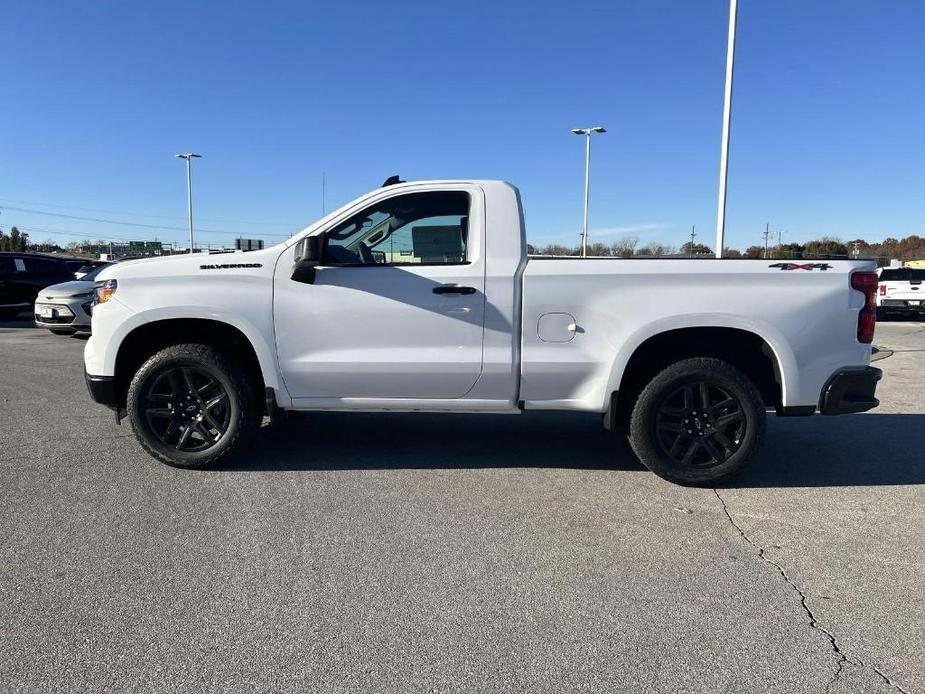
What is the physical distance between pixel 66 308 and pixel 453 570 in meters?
11.6

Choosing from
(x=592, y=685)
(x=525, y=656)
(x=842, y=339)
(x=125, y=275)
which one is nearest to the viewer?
(x=592, y=685)

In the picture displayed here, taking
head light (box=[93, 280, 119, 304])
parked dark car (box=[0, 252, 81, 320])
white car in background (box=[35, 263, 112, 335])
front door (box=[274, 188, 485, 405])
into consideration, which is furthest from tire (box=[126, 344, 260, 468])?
parked dark car (box=[0, 252, 81, 320])

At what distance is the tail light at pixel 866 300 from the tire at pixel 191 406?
4136 millimetres

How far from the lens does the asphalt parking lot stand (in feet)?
8.29

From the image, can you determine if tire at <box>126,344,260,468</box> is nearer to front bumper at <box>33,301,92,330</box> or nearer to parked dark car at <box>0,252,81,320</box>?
front bumper at <box>33,301,92,330</box>

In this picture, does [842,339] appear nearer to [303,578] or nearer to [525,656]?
[525,656]

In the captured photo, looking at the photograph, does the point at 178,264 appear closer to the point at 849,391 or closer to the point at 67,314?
the point at 849,391

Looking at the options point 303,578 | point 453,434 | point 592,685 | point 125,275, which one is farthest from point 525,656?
point 125,275

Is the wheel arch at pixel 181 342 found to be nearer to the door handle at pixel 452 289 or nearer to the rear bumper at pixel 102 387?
the rear bumper at pixel 102 387

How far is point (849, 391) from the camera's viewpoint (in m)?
4.37

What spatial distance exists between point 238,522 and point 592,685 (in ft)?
7.54

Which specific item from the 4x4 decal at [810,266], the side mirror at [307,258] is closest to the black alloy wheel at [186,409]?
the side mirror at [307,258]

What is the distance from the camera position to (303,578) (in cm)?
321

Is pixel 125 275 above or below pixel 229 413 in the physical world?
above
